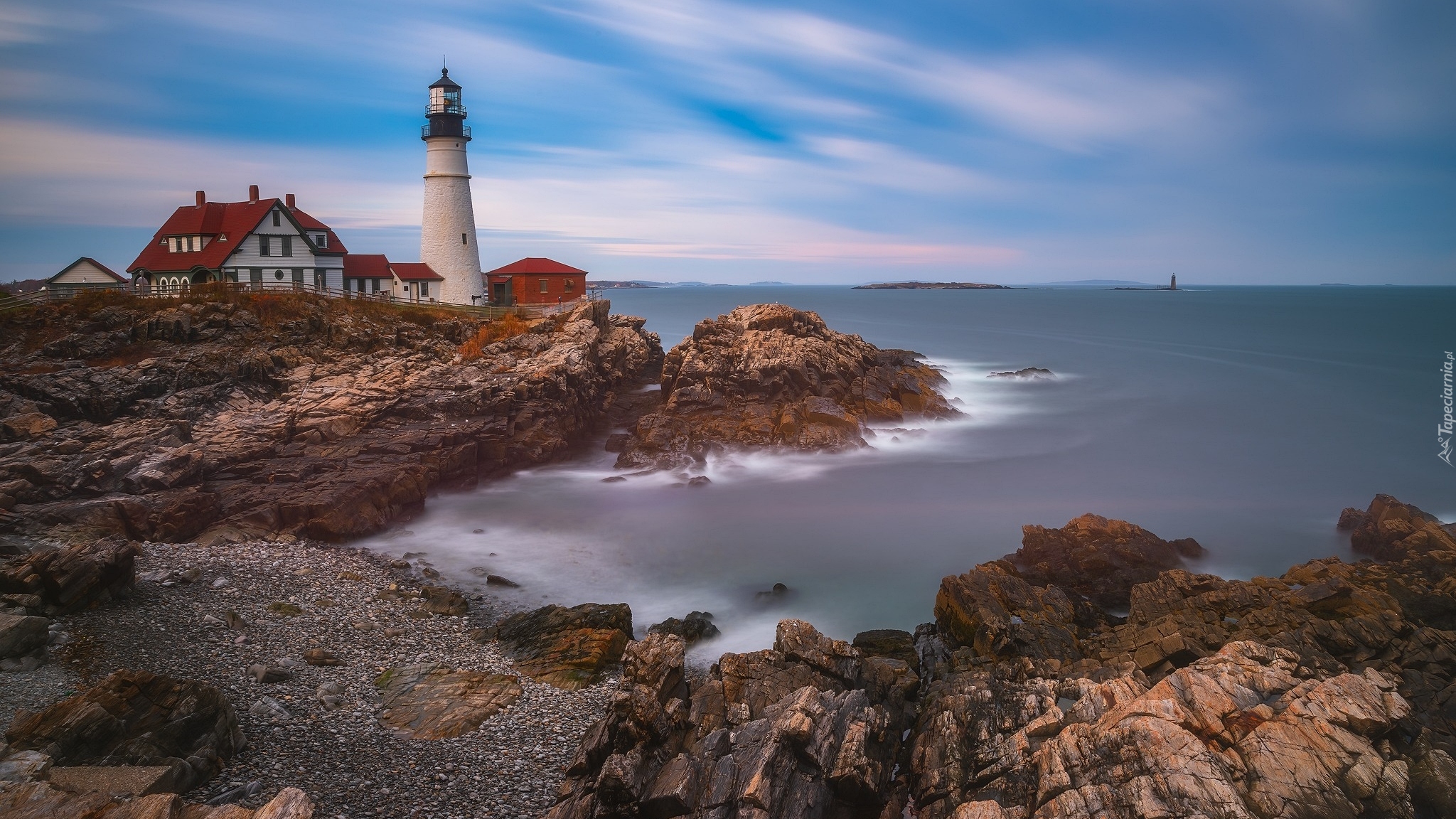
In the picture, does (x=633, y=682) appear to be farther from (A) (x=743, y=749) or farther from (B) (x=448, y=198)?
(B) (x=448, y=198)

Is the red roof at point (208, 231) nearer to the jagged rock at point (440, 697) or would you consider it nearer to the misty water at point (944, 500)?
the misty water at point (944, 500)

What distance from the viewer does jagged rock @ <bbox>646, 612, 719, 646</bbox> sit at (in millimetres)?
14773

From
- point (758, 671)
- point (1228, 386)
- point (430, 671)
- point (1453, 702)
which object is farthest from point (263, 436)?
point (1228, 386)

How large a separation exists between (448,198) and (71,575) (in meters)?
28.5

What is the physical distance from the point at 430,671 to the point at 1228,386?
147ft

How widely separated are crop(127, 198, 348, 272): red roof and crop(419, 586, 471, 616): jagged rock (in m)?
25.0

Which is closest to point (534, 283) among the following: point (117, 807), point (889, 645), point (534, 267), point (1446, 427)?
point (534, 267)

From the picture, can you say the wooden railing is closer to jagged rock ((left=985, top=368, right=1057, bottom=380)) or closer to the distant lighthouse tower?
the distant lighthouse tower

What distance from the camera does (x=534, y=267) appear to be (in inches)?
1644

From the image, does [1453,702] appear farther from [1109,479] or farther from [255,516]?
[255,516]

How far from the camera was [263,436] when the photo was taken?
2227cm

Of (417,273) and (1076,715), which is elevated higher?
(417,273)

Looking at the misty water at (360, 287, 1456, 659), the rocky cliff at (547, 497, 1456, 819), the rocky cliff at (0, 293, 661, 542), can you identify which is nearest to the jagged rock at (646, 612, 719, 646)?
the misty water at (360, 287, 1456, 659)

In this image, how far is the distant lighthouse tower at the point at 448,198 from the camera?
3703 cm
